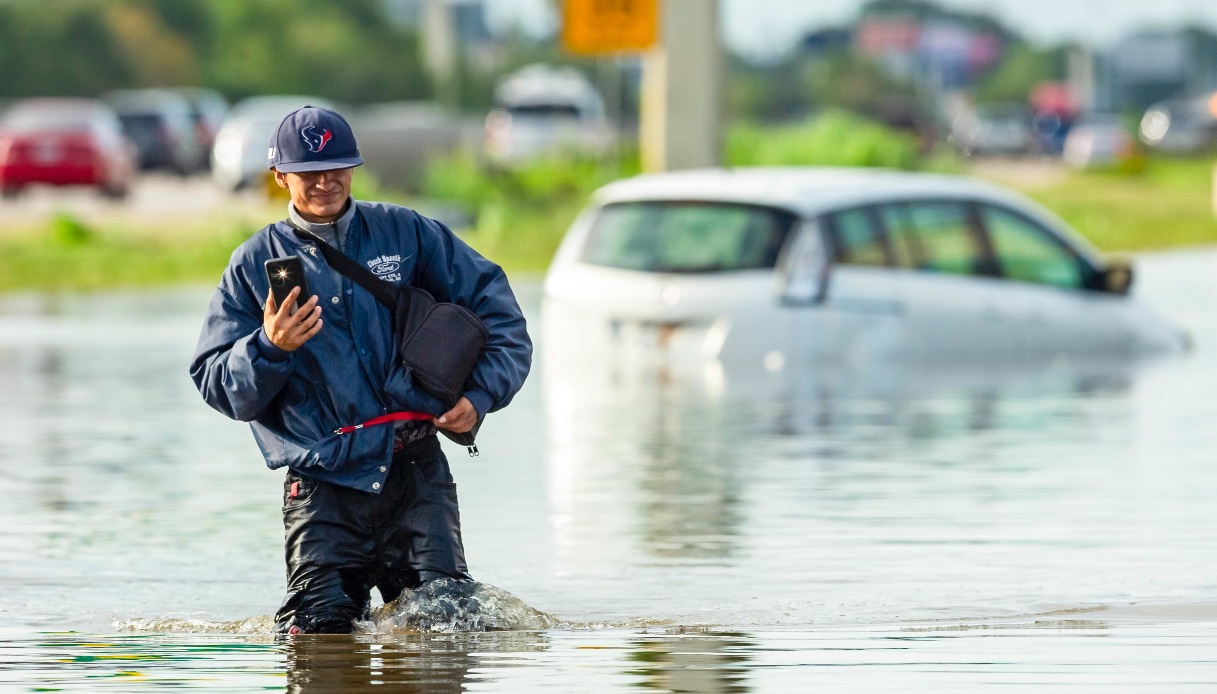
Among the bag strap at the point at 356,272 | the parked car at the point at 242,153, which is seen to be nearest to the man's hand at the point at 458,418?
the bag strap at the point at 356,272

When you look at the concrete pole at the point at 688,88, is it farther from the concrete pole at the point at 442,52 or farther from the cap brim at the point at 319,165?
the concrete pole at the point at 442,52

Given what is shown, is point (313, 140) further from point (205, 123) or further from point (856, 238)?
point (205, 123)

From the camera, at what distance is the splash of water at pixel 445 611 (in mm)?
7926

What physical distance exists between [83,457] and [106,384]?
4.12 metres

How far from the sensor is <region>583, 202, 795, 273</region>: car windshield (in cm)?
1652

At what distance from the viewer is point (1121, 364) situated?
60.5 feet

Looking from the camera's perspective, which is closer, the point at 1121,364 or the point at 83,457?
the point at 83,457

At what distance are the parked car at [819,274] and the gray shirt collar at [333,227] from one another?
8806 millimetres

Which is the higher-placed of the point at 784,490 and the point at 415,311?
the point at 415,311

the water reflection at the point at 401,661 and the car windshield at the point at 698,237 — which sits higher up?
the car windshield at the point at 698,237

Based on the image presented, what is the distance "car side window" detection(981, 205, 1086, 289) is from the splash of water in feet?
32.0

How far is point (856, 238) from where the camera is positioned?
55.1ft

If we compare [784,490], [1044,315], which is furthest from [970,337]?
[784,490]

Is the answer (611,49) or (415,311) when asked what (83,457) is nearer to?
(415,311)
